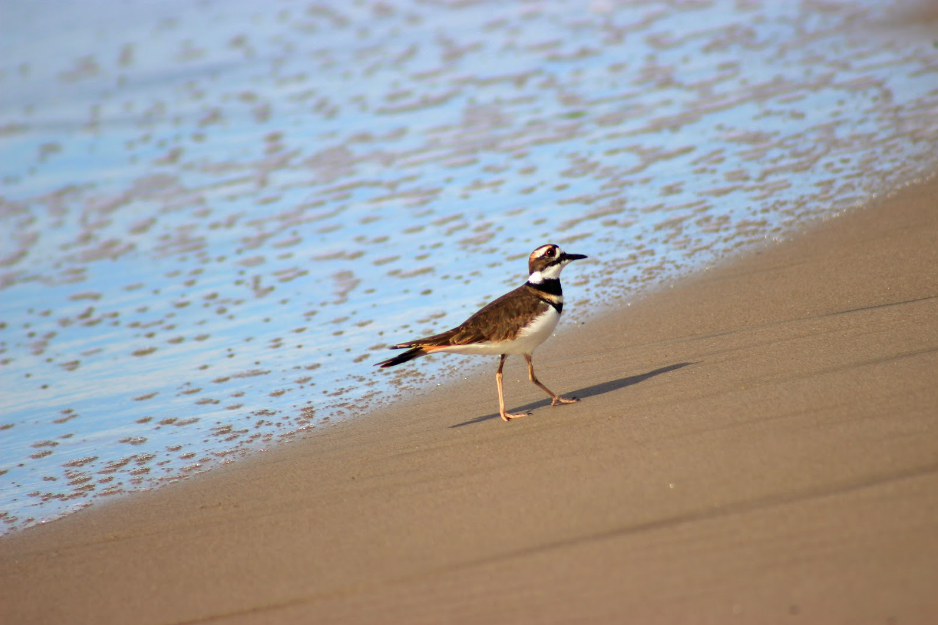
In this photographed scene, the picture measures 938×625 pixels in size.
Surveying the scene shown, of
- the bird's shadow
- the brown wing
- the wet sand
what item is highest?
the brown wing

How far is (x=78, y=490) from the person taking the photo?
539 cm

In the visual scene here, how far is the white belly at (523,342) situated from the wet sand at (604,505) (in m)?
0.39

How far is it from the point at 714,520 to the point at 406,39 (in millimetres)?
17743

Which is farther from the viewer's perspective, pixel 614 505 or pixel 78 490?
pixel 78 490

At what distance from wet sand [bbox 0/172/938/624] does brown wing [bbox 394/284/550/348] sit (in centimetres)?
47

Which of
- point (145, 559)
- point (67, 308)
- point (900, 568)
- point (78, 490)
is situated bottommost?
point (900, 568)

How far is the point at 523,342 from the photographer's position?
5.64m

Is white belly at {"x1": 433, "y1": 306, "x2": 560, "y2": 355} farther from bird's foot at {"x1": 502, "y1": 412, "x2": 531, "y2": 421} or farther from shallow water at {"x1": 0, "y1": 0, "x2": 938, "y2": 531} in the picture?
shallow water at {"x1": 0, "y1": 0, "x2": 938, "y2": 531}

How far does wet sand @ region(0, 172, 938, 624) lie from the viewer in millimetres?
3359

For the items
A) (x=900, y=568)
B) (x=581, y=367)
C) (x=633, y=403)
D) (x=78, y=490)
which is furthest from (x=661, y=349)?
(x=78, y=490)

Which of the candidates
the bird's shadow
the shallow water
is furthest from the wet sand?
the shallow water

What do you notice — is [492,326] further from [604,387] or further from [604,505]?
[604,505]

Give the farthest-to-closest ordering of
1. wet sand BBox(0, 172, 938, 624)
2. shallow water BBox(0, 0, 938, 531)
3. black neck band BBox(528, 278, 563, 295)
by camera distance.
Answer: shallow water BBox(0, 0, 938, 531), black neck band BBox(528, 278, 563, 295), wet sand BBox(0, 172, 938, 624)

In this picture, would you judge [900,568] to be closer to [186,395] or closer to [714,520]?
[714,520]
